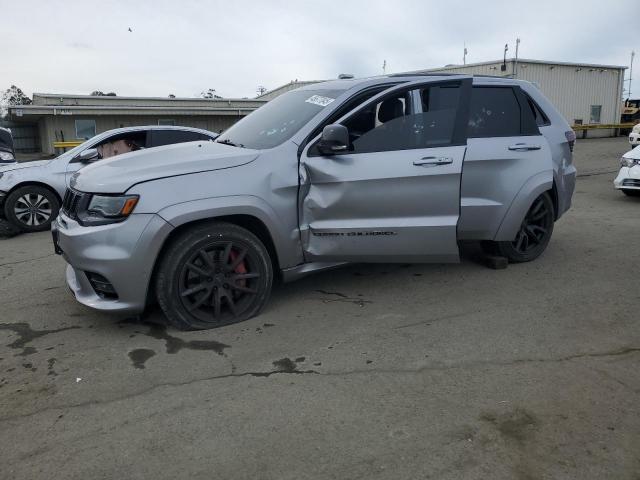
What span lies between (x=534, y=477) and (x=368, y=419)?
0.83 metres

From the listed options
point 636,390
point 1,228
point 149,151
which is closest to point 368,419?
point 636,390

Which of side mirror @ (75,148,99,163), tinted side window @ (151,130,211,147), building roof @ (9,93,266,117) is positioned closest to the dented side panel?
tinted side window @ (151,130,211,147)

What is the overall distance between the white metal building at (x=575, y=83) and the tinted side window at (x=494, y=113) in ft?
80.0

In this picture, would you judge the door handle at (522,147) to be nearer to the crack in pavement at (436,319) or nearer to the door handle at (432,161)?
the door handle at (432,161)

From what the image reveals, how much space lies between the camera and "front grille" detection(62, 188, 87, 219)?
3.84 m

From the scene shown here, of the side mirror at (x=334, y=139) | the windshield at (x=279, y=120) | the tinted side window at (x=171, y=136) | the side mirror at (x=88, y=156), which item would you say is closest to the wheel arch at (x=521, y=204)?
the side mirror at (x=334, y=139)

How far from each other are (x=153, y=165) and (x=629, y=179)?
893cm

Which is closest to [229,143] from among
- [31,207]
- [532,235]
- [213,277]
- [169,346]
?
[213,277]

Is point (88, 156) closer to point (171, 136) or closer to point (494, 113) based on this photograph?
point (171, 136)

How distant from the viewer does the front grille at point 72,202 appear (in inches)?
151

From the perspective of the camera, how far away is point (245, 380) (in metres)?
3.21

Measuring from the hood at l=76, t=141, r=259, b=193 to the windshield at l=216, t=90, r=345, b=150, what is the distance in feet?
0.92

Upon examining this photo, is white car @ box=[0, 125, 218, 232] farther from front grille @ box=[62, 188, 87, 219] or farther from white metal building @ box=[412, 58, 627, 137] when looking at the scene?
white metal building @ box=[412, 58, 627, 137]

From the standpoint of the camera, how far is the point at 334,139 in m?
3.94
